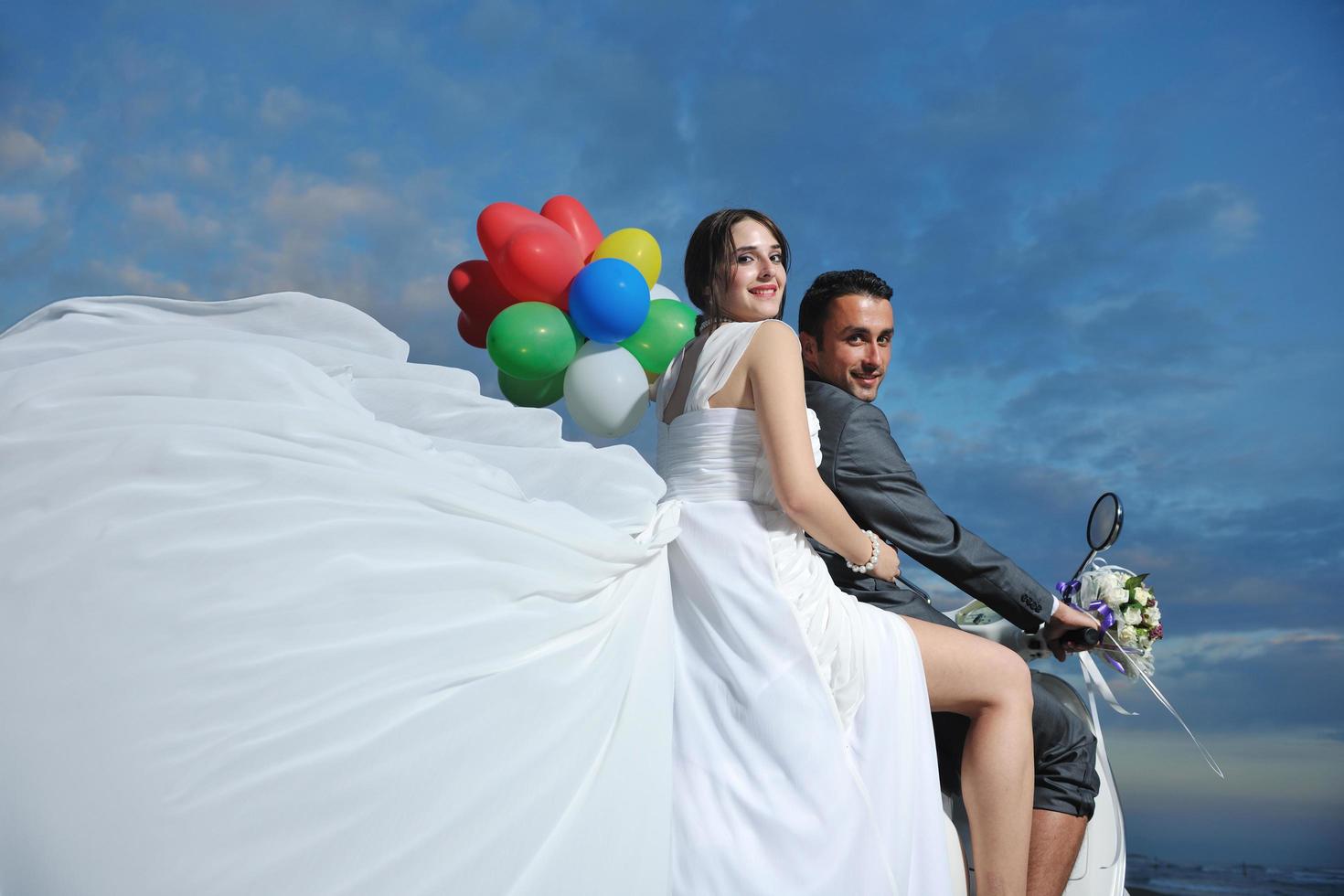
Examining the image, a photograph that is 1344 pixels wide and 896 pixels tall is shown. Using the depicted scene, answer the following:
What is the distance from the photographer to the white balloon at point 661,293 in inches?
163

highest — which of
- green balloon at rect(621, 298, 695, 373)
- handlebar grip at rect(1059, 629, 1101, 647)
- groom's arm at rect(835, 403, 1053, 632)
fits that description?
green balloon at rect(621, 298, 695, 373)

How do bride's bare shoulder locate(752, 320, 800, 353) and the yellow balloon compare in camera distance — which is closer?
bride's bare shoulder locate(752, 320, 800, 353)

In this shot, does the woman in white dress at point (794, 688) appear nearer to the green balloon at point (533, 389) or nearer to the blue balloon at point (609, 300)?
the blue balloon at point (609, 300)

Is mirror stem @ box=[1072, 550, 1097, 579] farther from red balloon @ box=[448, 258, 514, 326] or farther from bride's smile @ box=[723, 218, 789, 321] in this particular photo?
red balloon @ box=[448, 258, 514, 326]

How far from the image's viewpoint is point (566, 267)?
3875 mm

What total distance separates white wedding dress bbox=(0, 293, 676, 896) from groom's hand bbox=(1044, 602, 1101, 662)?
1267 millimetres

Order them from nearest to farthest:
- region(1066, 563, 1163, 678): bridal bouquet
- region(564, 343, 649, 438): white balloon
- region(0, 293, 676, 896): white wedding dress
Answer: region(0, 293, 676, 896): white wedding dress → region(1066, 563, 1163, 678): bridal bouquet → region(564, 343, 649, 438): white balloon

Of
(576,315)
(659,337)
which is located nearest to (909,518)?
(659,337)

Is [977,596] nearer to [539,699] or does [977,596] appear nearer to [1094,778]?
[1094,778]

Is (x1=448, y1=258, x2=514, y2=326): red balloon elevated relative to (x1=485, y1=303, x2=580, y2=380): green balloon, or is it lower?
elevated

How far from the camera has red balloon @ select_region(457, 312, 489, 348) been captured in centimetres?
425

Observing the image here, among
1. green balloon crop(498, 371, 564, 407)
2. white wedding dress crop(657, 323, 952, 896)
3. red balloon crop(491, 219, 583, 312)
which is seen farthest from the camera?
green balloon crop(498, 371, 564, 407)

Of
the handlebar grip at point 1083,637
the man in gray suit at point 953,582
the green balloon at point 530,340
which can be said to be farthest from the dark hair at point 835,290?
the handlebar grip at point 1083,637

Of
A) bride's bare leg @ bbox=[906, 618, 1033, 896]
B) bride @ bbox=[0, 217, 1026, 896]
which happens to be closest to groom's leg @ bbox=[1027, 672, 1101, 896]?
bride's bare leg @ bbox=[906, 618, 1033, 896]
